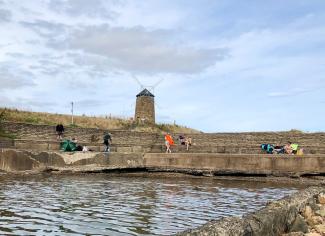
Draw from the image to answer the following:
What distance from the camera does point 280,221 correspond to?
589 centimetres

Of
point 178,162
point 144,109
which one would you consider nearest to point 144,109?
point 144,109

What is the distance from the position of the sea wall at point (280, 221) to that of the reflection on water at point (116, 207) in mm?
1981

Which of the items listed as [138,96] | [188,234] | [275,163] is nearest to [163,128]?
[138,96]

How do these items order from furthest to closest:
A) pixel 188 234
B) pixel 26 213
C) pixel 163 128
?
pixel 163 128
pixel 26 213
pixel 188 234

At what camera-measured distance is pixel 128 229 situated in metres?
7.79

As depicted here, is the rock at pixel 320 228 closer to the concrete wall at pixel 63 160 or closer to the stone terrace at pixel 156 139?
the concrete wall at pixel 63 160

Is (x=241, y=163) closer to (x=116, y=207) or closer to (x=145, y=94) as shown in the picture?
(x=116, y=207)

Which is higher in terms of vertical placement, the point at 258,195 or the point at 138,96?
the point at 138,96

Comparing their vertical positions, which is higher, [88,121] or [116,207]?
[88,121]

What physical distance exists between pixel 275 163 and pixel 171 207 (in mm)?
10089

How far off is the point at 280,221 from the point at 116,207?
17.1 feet

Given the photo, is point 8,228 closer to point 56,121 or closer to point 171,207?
point 171,207

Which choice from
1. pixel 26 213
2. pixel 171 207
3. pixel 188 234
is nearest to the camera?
pixel 188 234

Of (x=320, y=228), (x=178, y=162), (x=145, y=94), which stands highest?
(x=145, y=94)
